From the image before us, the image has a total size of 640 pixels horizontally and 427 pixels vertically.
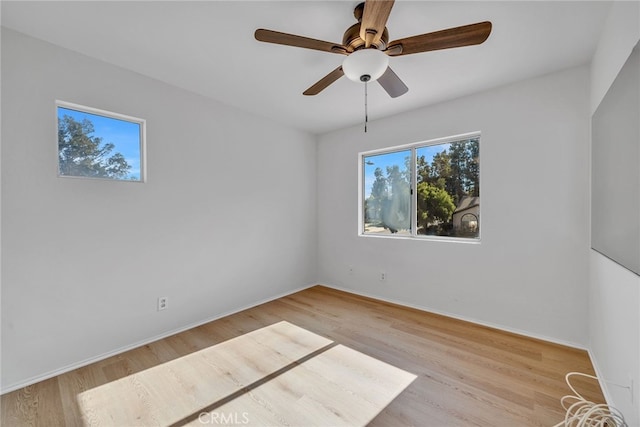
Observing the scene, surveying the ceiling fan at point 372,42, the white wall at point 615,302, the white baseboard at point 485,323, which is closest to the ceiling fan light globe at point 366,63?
the ceiling fan at point 372,42

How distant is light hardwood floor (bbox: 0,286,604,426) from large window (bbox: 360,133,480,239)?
109cm

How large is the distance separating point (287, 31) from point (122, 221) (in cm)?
208

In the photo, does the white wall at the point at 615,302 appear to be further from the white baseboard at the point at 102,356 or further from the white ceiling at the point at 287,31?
the white baseboard at the point at 102,356

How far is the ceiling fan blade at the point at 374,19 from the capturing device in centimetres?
121

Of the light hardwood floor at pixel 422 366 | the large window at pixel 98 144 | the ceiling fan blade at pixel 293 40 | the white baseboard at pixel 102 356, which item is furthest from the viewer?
the large window at pixel 98 144

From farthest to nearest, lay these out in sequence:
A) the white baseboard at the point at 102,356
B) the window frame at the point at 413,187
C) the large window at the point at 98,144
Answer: the window frame at the point at 413,187, the large window at the point at 98,144, the white baseboard at the point at 102,356

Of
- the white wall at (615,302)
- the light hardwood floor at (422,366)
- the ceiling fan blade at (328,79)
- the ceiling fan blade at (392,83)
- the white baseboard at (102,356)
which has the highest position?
the ceiling fan blade at (328,79)

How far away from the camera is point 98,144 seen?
224cm

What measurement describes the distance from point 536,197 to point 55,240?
4093 mm

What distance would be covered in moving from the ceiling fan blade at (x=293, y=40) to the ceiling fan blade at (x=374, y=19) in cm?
17

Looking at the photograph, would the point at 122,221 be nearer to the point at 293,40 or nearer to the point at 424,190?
the point at 293,40

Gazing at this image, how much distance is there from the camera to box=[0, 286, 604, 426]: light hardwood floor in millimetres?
1581

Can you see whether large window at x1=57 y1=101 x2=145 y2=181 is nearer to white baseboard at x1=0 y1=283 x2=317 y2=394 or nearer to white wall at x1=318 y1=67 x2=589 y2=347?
white baseboard at x1=0 y1=283 x2=317 y2=394

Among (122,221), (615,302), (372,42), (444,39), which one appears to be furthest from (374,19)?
(122,221)
